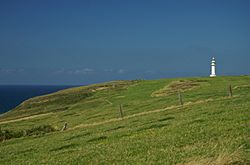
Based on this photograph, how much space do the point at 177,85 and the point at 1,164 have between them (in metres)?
61.1

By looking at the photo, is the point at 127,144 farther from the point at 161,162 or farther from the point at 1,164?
the point at 1,164

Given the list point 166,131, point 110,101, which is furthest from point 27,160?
point 110,101

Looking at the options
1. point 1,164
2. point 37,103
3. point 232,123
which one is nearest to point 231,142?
point 232,123

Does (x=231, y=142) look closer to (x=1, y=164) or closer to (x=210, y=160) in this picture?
(x=210, y=160)

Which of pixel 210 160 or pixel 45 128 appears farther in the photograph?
pixel 45 128

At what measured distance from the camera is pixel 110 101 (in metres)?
78.2

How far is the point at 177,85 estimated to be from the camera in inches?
3270

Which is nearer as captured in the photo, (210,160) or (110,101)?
(210,160)

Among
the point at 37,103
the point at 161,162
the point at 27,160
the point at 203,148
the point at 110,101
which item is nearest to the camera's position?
the point at 161,162

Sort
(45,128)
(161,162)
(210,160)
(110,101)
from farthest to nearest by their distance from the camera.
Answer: (110,101)
(45,128)
(161,162)
(210,160)

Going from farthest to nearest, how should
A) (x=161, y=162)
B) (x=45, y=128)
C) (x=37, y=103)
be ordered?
(x=37, y=103), (x=45, y=128), (x=161, y=162)

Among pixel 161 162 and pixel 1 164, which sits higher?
pixel 161 162

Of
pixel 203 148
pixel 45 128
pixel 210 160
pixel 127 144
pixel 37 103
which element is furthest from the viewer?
pixel 37 103

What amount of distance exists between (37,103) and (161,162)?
91551 mm
